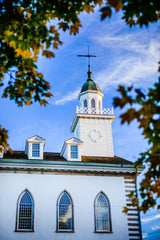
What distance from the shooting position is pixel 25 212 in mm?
18547

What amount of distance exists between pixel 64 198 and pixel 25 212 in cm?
259

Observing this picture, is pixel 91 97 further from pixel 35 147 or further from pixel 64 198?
pixel 64 198

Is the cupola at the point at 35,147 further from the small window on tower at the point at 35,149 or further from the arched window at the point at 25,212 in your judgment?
the arched window at the point at 25,212

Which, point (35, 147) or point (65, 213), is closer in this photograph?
point (65, 213)

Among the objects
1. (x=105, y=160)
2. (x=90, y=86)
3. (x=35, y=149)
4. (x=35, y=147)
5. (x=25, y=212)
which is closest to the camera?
(x=25, y=212)

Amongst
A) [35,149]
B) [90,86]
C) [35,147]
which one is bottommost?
[35,149]

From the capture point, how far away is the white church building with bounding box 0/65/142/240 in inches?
723

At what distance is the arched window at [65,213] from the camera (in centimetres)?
1873

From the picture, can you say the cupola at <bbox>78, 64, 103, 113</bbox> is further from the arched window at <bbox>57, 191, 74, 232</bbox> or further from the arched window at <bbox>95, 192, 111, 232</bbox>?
the arched window at <bbox>57, 191, 74, 232</bbox>

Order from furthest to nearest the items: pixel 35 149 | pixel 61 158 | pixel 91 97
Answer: pixel 91 97 → pixel 61 158 → pixel 35 149

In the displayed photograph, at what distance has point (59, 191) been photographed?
19453mm

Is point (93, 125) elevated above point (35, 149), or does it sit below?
above

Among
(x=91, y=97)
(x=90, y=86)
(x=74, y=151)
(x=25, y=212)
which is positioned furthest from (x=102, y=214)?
(x=90, y=86)

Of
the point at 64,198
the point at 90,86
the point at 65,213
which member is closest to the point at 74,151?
the point at 64,198
